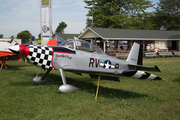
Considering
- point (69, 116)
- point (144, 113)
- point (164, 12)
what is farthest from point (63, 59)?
point (164, 12)

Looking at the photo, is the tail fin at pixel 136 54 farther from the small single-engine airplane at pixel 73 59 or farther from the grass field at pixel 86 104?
the grass field at pixel 86 104

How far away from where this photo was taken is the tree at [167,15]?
4928cm

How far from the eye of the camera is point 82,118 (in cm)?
403

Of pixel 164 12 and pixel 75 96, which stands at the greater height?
pixel 164 12

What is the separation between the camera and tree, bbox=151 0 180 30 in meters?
49.3

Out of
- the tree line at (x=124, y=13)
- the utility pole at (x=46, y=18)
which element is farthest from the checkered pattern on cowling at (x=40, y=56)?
the tree line at (x=124, y=13)

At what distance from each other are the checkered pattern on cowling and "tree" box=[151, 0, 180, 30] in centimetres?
5151

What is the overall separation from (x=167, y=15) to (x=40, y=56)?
53.6m

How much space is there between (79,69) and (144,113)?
276 centimetres

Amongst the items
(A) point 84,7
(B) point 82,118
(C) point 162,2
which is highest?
(C) point 162,2

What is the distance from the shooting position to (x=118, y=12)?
136 ft

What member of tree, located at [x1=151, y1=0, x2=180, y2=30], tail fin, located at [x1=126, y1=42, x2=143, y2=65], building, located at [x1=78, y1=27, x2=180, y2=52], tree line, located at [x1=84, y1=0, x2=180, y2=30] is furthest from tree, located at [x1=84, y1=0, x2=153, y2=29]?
tail fin, located at [x1=126, y1=42, x2=143, y2=65]

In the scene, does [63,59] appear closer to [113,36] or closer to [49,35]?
[49,35]

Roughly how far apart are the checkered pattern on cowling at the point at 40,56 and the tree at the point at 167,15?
51.5 metres
